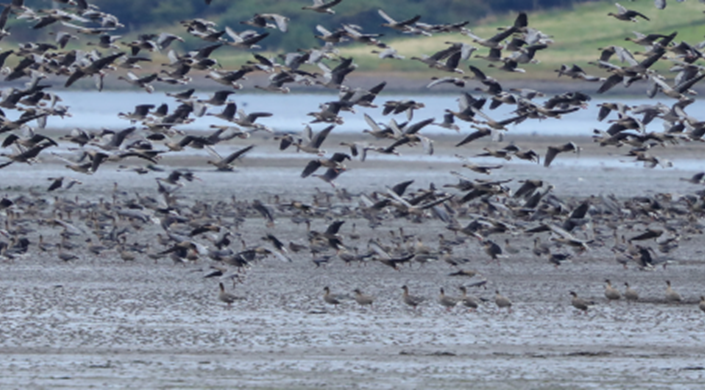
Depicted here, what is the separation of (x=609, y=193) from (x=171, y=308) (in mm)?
21161

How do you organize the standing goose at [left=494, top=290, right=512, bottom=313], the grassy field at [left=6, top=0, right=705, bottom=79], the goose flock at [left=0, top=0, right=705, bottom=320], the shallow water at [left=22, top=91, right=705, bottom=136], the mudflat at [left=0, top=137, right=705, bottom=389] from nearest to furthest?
the mudflat at [left=0, top=137, right=705, bottom=389], the standing goose at [left=494, top=290, right=512, bottom=313], the goose flock at [left=0, top=0, right=705, bottom=320], the shallow water at [left=22, top=91, right=705, bottom=136], the grassy field at [left=6, top=0, right=705, bottom=79]

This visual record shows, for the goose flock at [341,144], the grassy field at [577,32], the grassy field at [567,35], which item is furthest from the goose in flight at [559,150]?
the grassy field at [577,32]

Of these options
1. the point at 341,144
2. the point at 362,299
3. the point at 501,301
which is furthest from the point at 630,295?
the point at 341,144

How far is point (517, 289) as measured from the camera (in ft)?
64.1

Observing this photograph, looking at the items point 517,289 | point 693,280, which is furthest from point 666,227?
point 517,289

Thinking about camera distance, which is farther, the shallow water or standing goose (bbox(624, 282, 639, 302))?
the shallow water

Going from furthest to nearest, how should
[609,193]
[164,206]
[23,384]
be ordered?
[609,193] → [164,206] → [23,384]

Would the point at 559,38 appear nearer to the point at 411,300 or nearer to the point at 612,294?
the point at 612,294

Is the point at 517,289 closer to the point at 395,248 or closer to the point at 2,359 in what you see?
the point at 395,248

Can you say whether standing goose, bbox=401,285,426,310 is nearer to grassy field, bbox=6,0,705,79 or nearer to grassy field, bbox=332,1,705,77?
grassy field, bbox=6,0,705,79

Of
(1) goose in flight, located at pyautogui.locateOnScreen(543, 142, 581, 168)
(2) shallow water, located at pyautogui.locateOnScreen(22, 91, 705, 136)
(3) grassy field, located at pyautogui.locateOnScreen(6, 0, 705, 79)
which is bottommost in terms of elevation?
(2) shallow water, located at pyautogui.locateOnScreen(22, 91, 705, 136)

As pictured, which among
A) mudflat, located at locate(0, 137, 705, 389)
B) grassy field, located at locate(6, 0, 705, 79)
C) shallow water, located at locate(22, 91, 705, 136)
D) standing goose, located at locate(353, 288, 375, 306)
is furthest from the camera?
grassy field, located at locate(6, 0, 705, 79)

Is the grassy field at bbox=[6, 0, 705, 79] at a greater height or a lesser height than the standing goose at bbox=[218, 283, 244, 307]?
greater

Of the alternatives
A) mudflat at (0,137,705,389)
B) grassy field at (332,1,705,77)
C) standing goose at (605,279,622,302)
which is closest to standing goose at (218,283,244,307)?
mudflat at (0,137,705,389)
